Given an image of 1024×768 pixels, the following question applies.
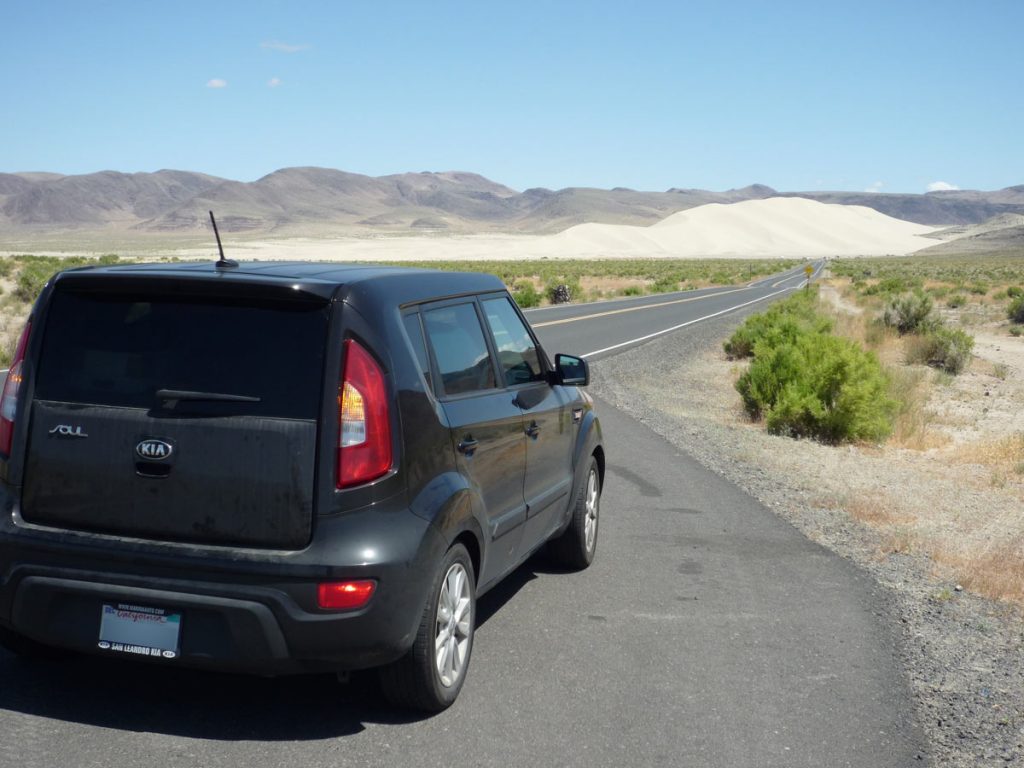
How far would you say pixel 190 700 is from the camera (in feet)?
15.9

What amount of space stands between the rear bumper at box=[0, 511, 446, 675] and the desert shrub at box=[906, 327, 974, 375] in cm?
2428

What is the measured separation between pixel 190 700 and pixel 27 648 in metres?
0.81

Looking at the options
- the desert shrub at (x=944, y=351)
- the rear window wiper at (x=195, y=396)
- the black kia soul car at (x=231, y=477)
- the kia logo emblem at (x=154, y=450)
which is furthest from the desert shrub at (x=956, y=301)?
the kia logo emblem at (x=154, y=450)

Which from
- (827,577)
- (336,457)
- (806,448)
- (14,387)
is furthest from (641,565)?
(806,448)

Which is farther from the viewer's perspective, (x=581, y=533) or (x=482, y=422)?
(x=581, y=533)

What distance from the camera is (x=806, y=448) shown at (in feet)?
46.3

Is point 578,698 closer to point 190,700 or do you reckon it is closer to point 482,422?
point 482,422

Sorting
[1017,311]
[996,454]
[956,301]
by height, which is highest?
[996,454]

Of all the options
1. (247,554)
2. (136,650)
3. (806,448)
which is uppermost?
(247,554)

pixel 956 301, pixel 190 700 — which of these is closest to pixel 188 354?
pixel 190 700

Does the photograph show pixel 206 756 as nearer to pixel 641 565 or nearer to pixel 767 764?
pixel 767 764

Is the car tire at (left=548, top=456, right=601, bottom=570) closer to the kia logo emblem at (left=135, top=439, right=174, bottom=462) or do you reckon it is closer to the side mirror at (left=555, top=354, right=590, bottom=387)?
the side mirror at (left=555, top=354, right=590, bottom=387)

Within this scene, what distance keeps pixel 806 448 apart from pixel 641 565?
7189 millimetres

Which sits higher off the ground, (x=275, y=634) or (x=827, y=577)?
(x=275, y=634)
